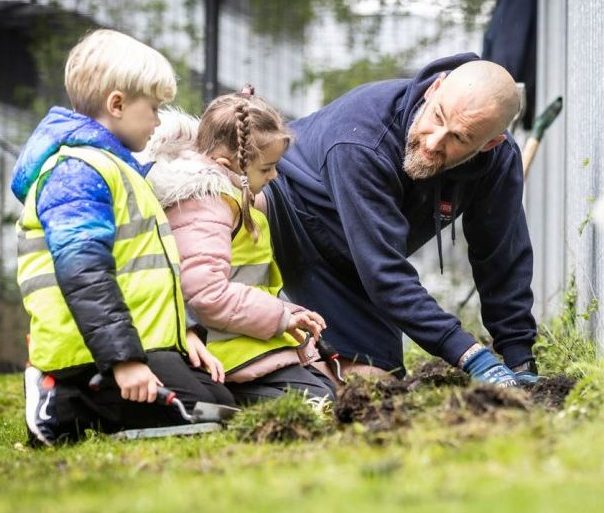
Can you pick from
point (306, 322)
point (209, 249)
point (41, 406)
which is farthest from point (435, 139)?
point (41, 406)

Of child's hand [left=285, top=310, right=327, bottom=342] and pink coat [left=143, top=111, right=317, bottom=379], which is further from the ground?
pink coat [left=143, top=111, right=317, bottom=379]

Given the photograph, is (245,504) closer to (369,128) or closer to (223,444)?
(223,444)

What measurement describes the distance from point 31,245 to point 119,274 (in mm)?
281

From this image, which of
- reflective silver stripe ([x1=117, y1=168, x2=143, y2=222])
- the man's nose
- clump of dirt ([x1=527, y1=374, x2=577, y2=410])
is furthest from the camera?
the man's nose

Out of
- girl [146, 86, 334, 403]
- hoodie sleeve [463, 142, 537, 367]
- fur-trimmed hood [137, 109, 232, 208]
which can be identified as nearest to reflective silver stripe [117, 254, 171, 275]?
girl [146, 86, 334, 403]

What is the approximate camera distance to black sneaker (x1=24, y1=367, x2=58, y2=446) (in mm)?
3666

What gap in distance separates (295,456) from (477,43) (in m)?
5.79

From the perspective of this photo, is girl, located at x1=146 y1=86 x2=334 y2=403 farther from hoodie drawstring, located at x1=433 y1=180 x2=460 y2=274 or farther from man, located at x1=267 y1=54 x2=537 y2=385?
hoodie drawstring, located at x1=433 y1=180 x2=460 y2=274

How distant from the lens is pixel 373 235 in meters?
4.16

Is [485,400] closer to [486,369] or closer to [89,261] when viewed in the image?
[486,369]

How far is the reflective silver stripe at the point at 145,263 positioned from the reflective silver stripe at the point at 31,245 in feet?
0.80

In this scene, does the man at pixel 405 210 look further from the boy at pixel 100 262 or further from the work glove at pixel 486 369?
the boy at pixel 100 262

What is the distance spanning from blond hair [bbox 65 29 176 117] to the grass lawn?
1.06 meters

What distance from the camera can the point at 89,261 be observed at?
3.46 meters
